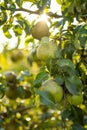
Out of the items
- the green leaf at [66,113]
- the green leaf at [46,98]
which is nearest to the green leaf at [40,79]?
the green leaf at [46,98]

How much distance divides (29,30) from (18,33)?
7cm

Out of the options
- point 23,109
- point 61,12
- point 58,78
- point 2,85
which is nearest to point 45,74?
point 58,78

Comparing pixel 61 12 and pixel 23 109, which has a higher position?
pixel 61 12

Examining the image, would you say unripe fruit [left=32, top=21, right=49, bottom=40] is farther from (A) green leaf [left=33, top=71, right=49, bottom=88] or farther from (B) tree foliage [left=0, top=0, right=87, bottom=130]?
(A) green leaf [left=33, top=71, right=49, bottom=88]

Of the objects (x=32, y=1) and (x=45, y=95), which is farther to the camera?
(x=32, y=1)

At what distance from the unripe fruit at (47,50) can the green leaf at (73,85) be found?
0.14m

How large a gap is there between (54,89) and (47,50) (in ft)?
0.69

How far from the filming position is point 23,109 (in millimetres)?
2939

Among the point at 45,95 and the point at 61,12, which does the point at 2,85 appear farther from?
the point at 45,95

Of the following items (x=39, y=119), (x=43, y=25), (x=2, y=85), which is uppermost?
(x=43, y=25)

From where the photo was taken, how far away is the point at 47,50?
178 cm

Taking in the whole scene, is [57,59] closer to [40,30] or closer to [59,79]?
[59,79]

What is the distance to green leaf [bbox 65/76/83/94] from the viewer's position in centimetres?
164

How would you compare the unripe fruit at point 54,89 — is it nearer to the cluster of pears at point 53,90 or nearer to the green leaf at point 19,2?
the cluster of pears at point 53,90
